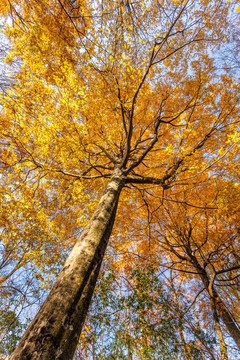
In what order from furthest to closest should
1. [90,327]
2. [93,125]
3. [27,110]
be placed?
[93,125]
[27,110]
[90,327]

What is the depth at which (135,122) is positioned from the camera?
763 centimetres

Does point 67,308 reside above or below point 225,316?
below

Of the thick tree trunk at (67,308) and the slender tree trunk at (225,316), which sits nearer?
the thick tree trunk at (67,308)

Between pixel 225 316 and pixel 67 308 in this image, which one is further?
pixel 225 316

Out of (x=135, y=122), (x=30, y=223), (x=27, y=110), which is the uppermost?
(x=135, y=122)

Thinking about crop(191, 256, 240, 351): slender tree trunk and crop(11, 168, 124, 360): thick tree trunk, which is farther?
crop(191, 256, 240, 351): slender tree trunk

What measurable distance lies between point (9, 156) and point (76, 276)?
8100 millimetres

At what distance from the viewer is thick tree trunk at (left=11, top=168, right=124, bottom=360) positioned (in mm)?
1150

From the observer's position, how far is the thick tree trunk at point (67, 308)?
1150 millimetres

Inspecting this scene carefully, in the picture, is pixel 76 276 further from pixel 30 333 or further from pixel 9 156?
pixel 9 156

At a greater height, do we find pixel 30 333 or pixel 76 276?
pixel 76 276

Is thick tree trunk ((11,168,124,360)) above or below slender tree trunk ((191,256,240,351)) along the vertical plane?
below

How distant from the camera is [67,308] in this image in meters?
1.43

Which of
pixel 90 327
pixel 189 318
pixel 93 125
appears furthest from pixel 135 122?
pixel 90 327
